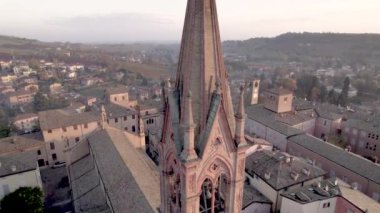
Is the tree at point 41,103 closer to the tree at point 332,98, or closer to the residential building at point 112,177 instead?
the residential building at point 112,177

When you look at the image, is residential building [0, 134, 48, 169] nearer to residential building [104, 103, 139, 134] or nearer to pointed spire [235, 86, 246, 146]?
residential building [104, 103, 139, 134]

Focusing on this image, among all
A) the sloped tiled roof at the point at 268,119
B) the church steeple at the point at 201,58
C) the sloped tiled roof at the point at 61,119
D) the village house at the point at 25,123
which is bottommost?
the village house at the point at 25,123

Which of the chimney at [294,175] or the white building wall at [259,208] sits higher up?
the chimney at [294,175]

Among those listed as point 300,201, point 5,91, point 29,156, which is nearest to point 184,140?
point 300,201

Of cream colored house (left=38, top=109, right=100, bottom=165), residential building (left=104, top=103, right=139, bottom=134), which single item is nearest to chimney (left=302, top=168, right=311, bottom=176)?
cream colored house (left=38, top=109, right=100, bottom=165)

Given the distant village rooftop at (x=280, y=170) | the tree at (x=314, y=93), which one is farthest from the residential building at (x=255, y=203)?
the tree at (x=314, y=93)

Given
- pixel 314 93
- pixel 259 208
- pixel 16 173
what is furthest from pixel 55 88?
pixel 259 208

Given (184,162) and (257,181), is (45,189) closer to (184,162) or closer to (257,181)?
(257,181)
